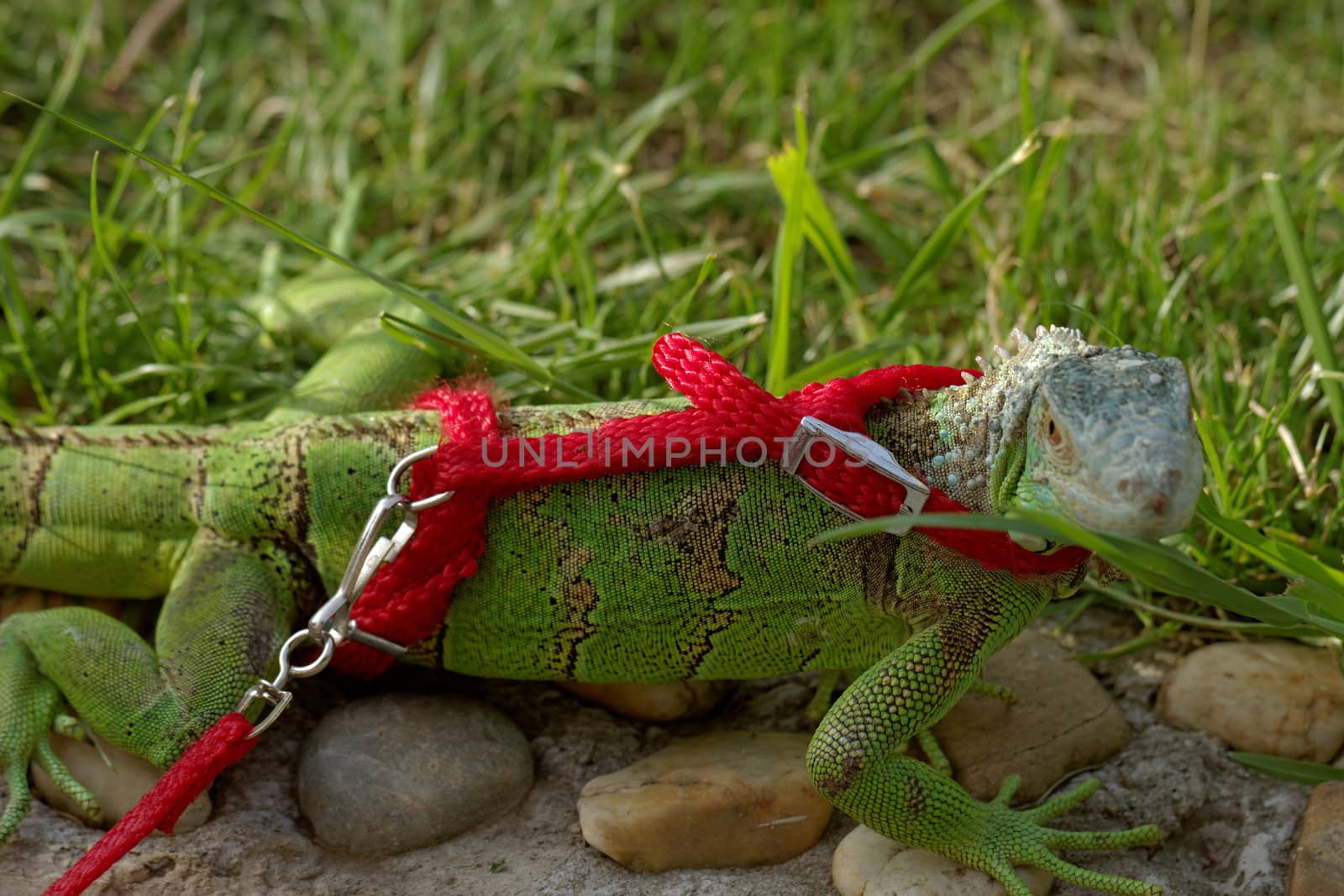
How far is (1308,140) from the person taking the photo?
539 centimetres

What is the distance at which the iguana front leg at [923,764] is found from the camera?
2.70 metres

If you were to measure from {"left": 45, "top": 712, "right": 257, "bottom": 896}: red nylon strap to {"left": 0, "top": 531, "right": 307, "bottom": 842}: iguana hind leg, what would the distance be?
0.16 m

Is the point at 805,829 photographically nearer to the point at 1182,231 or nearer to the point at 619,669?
the point at 619,669

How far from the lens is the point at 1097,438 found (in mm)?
2311

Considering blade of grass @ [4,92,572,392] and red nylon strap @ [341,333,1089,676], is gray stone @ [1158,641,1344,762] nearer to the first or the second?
red nylon strap @ [341,333,1089,676]

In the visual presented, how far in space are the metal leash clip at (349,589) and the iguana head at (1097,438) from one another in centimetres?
126

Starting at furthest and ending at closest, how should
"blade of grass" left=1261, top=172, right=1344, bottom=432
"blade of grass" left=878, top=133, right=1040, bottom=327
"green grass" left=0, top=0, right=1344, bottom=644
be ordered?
"blade of grass" left=878, top=133, right=1040, bottom=327 → "green grass" left=0, top=0, right=1344, bottom=644 → "blade of grass" left=1261, top=172, right=1344, bottom=432

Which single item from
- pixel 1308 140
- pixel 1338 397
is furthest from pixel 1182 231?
pixel 1308 140

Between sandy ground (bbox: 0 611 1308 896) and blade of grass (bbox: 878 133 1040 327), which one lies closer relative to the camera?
sandy ground (bbox: 0 611 1308 896)

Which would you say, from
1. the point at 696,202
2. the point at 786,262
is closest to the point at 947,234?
the point at 786,262

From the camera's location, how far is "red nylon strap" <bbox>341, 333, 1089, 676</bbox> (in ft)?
9.06

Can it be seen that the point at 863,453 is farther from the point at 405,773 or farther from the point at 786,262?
the point at 405,773

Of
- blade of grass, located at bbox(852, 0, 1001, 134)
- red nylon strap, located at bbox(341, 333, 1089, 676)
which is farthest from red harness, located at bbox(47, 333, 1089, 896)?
blade of grass, located at bbox(852, 0, 1001, 134)

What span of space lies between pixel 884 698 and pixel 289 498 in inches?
59.2
